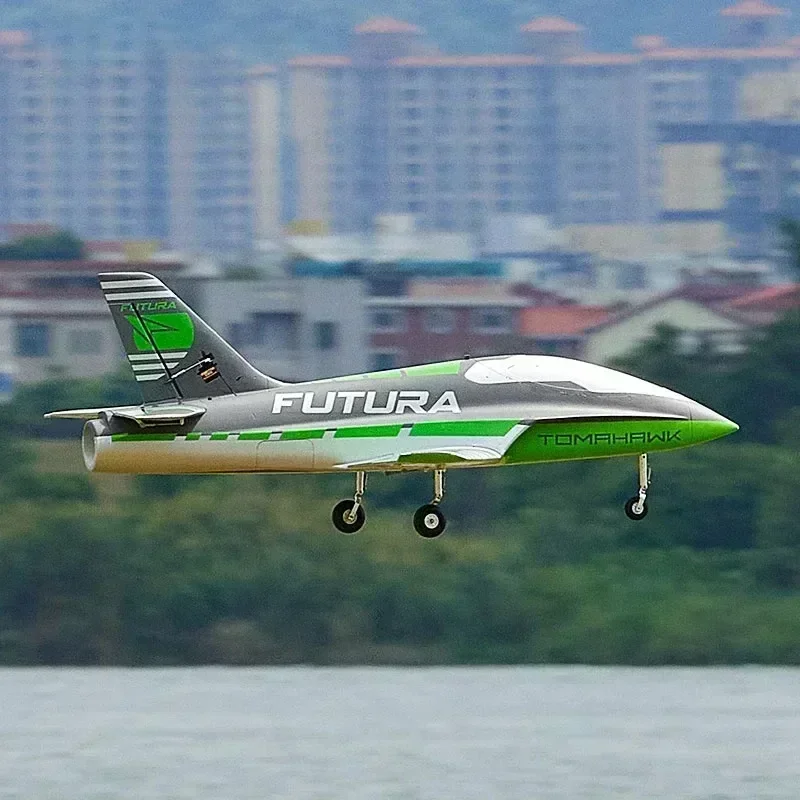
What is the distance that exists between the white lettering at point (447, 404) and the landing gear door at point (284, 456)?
2162mm

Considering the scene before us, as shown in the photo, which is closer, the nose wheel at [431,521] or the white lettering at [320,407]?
the nose wheel at [431,521]

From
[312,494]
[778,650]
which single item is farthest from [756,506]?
[312,494]

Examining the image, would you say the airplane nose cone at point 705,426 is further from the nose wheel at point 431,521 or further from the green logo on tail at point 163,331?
the green logo on tail at point 163,331

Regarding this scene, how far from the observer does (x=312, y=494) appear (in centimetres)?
13575

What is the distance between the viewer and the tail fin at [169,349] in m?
39.2

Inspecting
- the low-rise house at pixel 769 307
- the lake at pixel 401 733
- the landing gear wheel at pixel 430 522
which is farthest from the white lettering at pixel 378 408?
the low-rise house at pixel 769 307

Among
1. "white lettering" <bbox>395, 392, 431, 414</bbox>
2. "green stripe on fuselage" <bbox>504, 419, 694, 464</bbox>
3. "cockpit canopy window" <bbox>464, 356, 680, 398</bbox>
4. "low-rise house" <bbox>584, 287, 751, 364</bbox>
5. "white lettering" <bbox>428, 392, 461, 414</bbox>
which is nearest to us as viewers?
"white lettering" <bbox>395, 392, 431, 414</bbox>

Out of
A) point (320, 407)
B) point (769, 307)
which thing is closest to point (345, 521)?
point (320, 407)

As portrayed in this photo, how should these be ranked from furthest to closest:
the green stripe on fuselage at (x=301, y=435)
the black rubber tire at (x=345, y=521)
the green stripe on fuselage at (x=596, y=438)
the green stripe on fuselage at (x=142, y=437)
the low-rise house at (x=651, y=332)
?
the low-rise house at (x=651, y=332) → the green stripe on fuselage at (x=596, y=438) → the green stripe on fuselage at (x=301, y=435) → the black rubber tire at (x=345, y=521) → the green stripe on fuselage at (x=142, y=437)

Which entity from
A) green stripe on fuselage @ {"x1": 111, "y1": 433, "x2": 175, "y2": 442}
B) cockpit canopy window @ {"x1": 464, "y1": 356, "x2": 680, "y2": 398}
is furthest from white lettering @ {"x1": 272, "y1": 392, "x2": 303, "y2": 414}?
cockpit canopy window @ {"x1": 464, "y1": 356, "x2": 680, "y2": 398}

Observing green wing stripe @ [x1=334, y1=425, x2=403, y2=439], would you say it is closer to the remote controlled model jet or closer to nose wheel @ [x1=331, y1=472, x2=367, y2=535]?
the remote controlled model jet

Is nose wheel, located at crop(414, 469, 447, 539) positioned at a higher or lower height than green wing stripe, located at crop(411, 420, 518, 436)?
lower

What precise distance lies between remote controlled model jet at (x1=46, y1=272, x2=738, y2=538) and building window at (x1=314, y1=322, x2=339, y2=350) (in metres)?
154

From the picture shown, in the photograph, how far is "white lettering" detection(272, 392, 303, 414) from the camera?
3766cm
